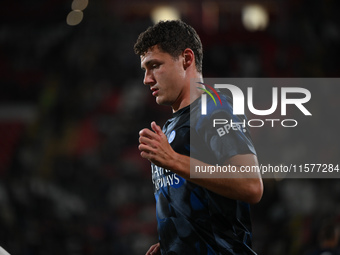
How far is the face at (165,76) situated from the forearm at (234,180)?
0.46m

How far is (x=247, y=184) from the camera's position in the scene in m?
1.81

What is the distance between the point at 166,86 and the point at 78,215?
6.22 metres

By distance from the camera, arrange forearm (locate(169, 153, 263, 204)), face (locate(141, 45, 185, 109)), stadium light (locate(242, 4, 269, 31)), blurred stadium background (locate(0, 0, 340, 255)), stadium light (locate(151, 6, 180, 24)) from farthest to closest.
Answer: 1. stadium light (locate(151, 6, 180, 24))
2. stadium light (locate(242, 4, 269, 31))
3. blurred stadium background (locate(0, 0, 340, 255))
4. face (locate(141, 45, 185, 109))
5. forearm (locate(169, 153, 263, 204))

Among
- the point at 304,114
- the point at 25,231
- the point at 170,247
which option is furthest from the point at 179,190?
the point at 304,114

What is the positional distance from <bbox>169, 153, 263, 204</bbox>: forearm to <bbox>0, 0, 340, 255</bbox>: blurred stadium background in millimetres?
5372

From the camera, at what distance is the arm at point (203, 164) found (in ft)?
5.95

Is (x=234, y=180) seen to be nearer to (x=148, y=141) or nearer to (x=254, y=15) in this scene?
(x=148, y=141)

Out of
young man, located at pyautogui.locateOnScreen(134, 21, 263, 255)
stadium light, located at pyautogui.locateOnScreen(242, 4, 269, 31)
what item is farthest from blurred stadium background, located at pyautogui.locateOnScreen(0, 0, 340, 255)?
young man, located at pyautogui.locateOnScreen(134, 21, 263, 255)

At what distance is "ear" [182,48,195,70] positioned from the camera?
7.44ft

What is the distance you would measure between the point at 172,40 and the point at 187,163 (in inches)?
27.3

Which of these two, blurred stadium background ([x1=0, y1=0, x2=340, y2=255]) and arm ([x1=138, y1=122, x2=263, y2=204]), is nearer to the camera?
arm ([x1=138, y1=122, x2=263, y2=204])

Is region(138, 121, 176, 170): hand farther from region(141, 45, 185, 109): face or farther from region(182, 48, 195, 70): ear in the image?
region(182, 48, 195, 70): ear

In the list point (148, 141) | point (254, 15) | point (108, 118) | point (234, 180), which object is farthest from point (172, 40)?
point (254, 15)

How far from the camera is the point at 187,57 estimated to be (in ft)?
7.48
